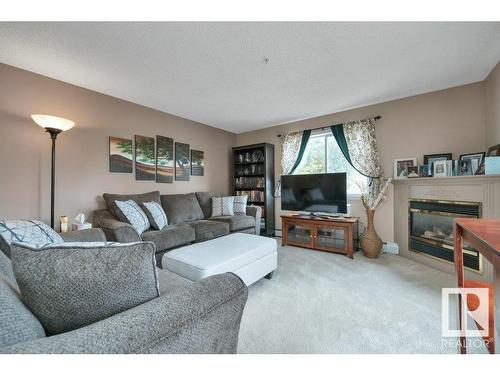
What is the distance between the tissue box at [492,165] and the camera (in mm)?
2033

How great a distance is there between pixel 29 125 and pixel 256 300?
9.99 ft

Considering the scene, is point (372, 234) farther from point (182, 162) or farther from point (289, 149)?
point (182, 162)

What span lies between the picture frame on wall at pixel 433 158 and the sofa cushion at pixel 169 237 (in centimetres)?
323

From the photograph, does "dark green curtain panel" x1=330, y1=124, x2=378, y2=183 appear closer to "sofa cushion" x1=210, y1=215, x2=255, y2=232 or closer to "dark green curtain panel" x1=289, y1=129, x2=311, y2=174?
"dark green curtain panel" x1=289, y1=129, x2=311, y2=174

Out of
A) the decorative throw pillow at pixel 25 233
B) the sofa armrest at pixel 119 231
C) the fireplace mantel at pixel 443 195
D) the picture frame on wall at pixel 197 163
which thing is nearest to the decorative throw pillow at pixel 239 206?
the picture frame on wall at pixel 197 163

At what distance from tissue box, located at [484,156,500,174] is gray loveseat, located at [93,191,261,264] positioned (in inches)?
115

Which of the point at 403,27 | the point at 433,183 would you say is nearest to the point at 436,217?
the point at 433,183

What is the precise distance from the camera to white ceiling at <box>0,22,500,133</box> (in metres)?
1.66

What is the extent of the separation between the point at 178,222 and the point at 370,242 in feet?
9.16

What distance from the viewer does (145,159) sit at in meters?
3.28

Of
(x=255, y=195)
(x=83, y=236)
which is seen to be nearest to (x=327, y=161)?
(x=255, y=195)

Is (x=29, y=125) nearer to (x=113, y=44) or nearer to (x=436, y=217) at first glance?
(x=113, y=44)

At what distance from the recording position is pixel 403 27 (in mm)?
1632
